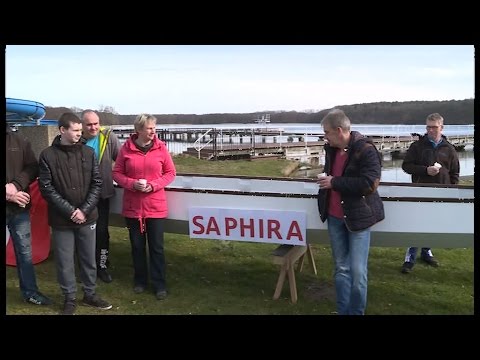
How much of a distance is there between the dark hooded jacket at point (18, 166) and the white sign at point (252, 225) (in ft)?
4.87

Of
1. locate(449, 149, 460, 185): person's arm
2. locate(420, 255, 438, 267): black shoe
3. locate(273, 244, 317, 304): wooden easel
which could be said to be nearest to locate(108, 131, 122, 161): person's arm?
locate(273, 244, 317, 304): wooden easel

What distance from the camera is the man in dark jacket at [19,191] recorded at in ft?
11.3

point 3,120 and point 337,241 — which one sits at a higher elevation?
point 3,120

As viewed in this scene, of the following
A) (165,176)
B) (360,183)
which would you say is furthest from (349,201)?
(165,176)

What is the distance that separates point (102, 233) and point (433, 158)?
3.49 m

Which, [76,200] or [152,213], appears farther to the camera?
[152,213]

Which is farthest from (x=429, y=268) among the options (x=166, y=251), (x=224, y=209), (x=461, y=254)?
(x=166, y=251)

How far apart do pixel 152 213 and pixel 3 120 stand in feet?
4.61

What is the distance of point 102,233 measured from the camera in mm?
4391

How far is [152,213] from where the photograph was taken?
154 inches

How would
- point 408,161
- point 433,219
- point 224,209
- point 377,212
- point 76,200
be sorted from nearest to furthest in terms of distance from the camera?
point 377,212 → point 76,200 → point 433,219 → point 224,209 → point 408,161

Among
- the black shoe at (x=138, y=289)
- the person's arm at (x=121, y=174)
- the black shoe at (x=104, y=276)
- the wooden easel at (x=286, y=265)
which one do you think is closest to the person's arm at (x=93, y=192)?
the person's arm at (x=121, y=174)

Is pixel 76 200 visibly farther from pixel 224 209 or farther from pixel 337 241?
pixel 337 241

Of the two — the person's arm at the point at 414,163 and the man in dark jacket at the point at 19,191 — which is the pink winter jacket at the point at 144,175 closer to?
the man in dark jacket at the point at 19,191
